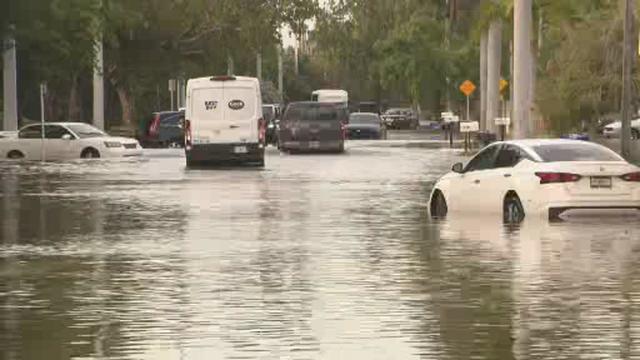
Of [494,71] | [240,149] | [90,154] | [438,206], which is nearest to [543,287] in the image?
[438,206]

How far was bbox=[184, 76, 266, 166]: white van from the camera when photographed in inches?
1908

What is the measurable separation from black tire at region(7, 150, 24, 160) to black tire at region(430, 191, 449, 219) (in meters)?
34.2

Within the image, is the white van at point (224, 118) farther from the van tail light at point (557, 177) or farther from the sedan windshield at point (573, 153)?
the van tail light at point (557, 177)

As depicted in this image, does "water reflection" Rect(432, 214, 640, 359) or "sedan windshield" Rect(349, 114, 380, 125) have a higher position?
"sedan windshield" Rect(349, 114, 380, 125)

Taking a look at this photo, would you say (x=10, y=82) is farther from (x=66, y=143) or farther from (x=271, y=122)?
(x=271, y=122)

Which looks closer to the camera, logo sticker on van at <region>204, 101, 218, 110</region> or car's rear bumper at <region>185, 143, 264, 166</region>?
logo sticker on van at <region>204, 101, 218, 110</region>

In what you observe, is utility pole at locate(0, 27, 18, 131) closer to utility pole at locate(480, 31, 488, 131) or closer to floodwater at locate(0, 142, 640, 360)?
utility pole at locate(480, 31, 488, 131)

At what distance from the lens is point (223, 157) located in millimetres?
49156

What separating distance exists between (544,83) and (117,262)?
5544cm

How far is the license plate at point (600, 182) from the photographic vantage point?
24875 millimetres

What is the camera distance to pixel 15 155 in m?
60.8

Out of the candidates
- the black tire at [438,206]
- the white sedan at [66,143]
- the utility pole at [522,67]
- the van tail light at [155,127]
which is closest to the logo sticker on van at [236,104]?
the utility pole at [522,67]

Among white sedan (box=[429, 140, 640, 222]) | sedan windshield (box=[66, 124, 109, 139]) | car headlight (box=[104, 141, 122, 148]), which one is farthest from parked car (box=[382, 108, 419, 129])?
white sedan (box=[429, 140, 640, 222])

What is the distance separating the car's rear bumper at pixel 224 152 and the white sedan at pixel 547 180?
73.0 ft
